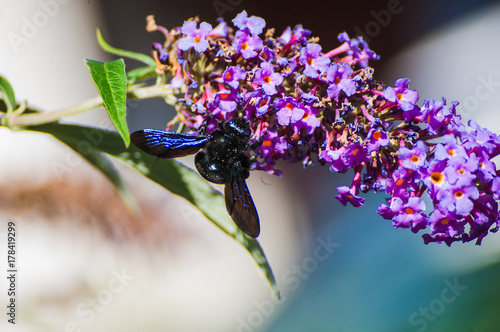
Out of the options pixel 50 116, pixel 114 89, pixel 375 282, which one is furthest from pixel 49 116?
pixel 375 282

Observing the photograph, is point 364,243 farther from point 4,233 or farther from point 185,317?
point 4,233

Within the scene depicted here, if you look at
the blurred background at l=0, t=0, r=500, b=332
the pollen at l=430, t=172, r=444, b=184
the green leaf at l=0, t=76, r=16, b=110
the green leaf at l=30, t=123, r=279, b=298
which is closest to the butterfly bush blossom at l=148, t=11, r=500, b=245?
the pollen at l=430, t=172, r=444, b=184

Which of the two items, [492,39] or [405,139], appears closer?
[405,139]

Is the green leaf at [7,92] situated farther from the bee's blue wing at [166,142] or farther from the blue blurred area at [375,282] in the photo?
the blue blurred area at [375,282]

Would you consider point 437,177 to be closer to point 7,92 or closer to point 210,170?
point 210,170

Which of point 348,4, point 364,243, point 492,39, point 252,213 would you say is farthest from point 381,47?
point 252,213

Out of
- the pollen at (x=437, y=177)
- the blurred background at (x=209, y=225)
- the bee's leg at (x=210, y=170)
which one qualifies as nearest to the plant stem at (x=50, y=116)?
the bee's leg at (x=210, y=170)
